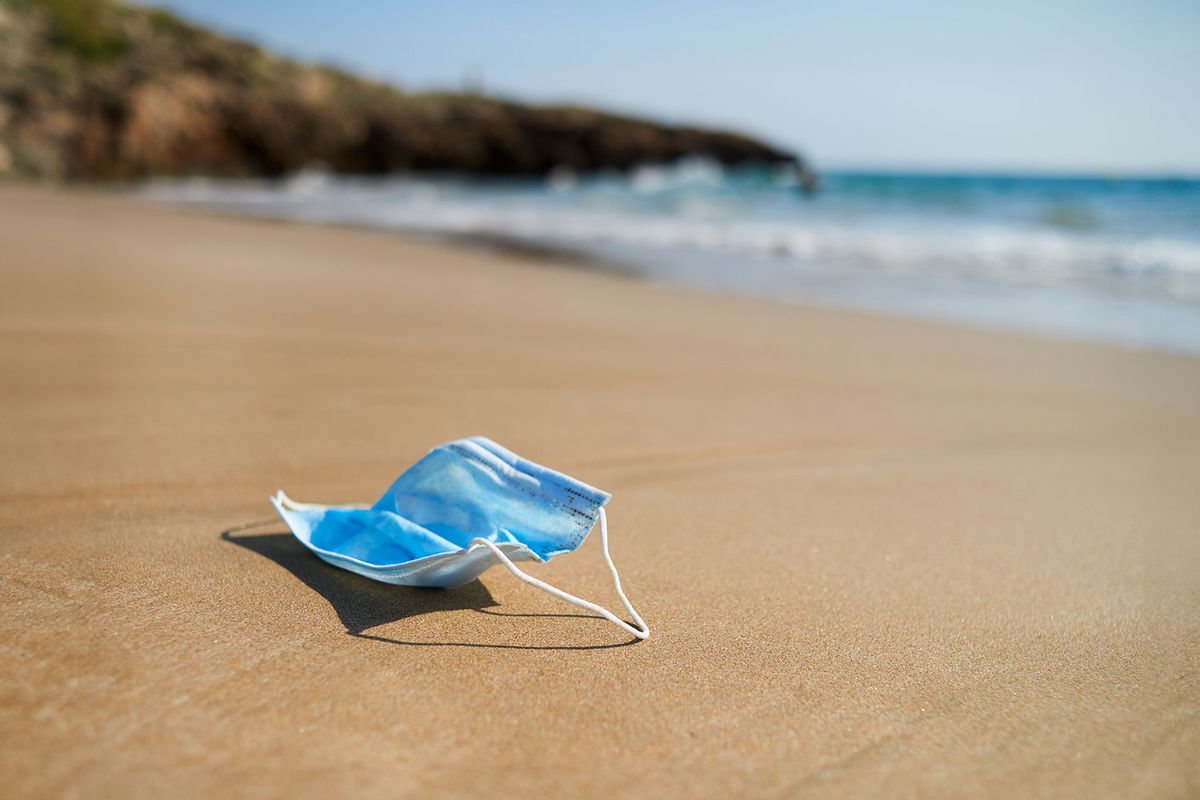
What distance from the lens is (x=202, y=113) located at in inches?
1048

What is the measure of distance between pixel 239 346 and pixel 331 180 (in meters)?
29.1

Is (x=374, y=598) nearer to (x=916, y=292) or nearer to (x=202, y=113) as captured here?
(x=916, y=292)

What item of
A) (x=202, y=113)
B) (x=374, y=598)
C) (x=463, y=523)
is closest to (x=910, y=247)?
(x=463, y=523)

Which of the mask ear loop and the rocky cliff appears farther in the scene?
the rocky cliff

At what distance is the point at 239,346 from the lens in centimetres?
383

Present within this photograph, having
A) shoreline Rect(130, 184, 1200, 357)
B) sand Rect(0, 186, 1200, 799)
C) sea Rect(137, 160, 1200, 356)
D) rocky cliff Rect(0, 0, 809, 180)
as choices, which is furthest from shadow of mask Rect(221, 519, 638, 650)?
rocky cliff Rect(0, 0, 809, 180)

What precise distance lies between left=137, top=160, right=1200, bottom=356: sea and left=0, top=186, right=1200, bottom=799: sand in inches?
96.0

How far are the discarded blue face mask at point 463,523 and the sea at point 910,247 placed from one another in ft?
15.7

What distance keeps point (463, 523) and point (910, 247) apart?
33.4 ft

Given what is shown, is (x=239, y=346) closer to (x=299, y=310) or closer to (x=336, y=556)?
(x=299, y=310)

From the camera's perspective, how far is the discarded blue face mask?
Answer: 64.2 inches

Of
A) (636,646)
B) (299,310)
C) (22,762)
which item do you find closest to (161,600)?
(22,762)

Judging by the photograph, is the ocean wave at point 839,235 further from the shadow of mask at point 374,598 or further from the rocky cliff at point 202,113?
the rocky cliff at point 202,113

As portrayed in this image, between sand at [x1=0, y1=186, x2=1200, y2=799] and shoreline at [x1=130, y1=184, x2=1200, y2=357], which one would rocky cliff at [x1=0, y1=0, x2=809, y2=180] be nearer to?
shoreline at [x1=130, y1=184, x2=1200, y2=357]
